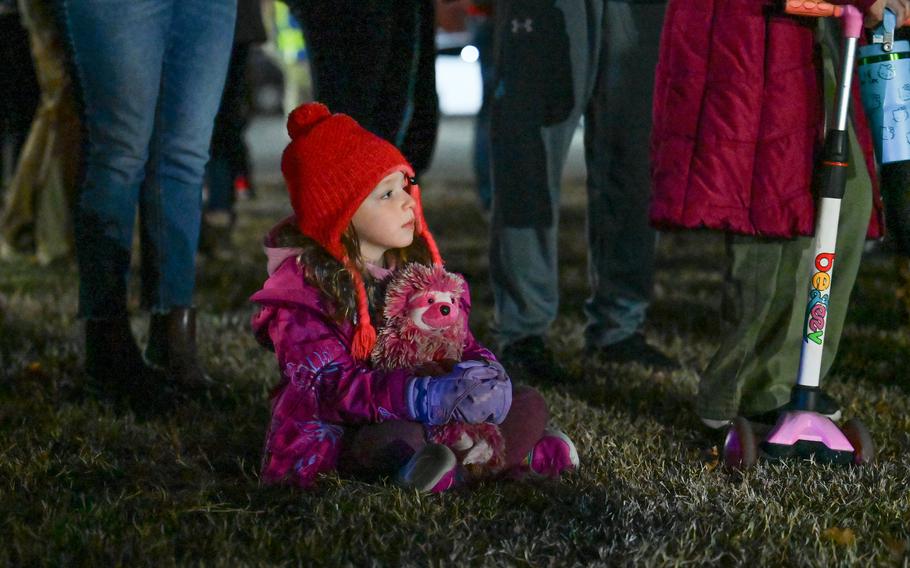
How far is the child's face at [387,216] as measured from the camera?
8.75ft

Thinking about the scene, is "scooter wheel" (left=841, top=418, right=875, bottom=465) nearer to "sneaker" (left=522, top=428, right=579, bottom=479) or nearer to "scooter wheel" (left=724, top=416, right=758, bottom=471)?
"scooter wheel" (left=724, top=416, right=758, bottom=471)

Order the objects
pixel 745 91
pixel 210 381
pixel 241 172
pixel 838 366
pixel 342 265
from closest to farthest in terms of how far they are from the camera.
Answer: pixel 342 265 → pixel 745 91 → pixel 210 381 → pixel 838 366 → pixel 241 172

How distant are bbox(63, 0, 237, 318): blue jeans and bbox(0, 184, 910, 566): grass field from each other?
1.23 ft

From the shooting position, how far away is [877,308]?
15.3 feet

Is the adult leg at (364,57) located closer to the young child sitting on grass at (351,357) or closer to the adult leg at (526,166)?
the adult leg at (526,166)

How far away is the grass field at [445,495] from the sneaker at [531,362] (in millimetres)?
79

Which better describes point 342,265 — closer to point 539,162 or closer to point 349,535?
point 349,535

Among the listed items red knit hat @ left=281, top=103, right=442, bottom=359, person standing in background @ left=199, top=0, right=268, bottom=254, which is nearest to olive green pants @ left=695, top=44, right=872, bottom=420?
red knit hat @ left=281, top=103, right=442, bottom=359

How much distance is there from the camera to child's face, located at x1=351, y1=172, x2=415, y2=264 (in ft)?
8.75

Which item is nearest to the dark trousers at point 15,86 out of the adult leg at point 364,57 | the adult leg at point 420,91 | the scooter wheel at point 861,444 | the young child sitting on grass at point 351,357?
the adult leg at point 364,57

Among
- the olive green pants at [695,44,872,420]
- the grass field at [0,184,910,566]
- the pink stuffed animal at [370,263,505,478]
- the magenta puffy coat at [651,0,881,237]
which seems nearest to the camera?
the grass field at [0,184,910,566]

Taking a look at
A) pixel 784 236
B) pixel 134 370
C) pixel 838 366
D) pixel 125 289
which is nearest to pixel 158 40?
pixel 125 289

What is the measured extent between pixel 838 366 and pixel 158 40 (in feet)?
7.56

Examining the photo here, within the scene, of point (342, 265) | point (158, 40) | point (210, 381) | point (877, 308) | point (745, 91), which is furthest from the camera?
point (877, 308)
